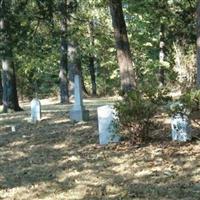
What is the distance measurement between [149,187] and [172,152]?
7.42 feet

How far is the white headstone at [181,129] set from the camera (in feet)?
33.6

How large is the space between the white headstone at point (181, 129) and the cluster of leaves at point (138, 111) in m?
0.47

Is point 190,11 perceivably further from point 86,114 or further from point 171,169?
point 171,169

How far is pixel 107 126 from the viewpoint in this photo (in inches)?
440

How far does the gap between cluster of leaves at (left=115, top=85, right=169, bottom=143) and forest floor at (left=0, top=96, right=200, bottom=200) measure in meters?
0.28

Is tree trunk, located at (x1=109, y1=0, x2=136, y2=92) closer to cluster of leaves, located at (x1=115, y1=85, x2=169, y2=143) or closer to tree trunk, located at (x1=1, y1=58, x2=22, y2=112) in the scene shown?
cluster of leaves, located at (x1=115, y1=85, x2=169, y2=143)

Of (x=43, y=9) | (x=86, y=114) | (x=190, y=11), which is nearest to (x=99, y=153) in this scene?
(x=86, y=114)

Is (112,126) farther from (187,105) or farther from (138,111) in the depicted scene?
(187,105)

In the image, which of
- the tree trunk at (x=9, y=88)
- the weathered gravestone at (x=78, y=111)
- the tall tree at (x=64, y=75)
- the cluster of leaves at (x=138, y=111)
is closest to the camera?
the cluster of leaves at (x=138, y=111)

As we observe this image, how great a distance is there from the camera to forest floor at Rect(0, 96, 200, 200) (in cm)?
740

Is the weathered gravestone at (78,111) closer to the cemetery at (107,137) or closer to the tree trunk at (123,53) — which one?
the cemetery at (107,137)

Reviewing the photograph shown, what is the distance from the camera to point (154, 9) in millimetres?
18828

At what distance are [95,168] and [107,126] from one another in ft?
7.33

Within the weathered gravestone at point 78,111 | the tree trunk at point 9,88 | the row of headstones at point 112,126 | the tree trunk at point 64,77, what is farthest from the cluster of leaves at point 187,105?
the tree trunk at point 64,77
